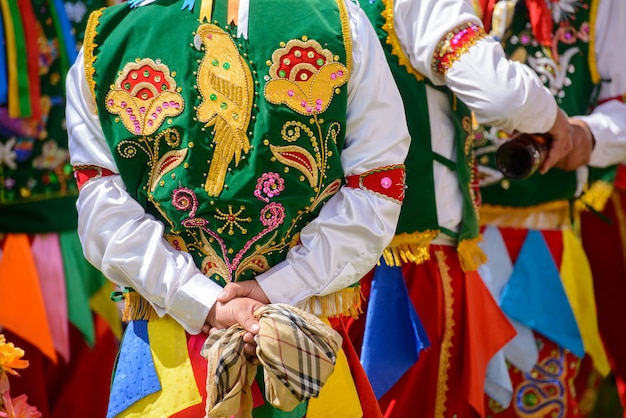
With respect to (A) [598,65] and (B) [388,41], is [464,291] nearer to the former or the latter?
(B) [388,41]

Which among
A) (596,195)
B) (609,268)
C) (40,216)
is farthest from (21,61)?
(609,268)

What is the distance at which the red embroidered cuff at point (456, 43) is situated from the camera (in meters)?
2.73

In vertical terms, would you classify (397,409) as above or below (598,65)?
below

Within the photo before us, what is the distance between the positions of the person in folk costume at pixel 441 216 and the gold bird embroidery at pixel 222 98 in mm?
663

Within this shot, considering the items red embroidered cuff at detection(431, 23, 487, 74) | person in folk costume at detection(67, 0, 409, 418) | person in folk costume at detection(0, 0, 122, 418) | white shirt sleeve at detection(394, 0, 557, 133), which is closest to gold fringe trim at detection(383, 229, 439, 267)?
white shirt sleeve at detection(394, 0, 557, 133)

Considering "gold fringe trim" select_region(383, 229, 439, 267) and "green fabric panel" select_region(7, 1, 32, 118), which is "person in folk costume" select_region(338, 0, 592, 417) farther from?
"green fabric panel" select_region(7, 1, 32, 118)

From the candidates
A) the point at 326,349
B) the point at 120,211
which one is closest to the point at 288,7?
the point at 120,211

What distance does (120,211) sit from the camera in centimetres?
230

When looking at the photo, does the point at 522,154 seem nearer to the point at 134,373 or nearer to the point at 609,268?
the point at 134,373

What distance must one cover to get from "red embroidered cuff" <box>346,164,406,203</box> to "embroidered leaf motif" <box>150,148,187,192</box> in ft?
1.21

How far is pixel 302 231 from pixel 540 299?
4.38 ft

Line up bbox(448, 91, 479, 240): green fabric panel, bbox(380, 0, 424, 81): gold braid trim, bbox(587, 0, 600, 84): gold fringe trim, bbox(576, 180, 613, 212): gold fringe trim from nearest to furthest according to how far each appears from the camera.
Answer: bbox(380, 0, 424, 81): gold braid trim → bbox(448, 91, 479, 240): green fabric panel → bbox(587, 0, 600, 84): gold fringe trim → bbox(576, 180, 613, 212): gold fringe trim

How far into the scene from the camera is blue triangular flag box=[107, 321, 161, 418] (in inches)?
89.7

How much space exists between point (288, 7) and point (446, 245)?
3.18 ft
